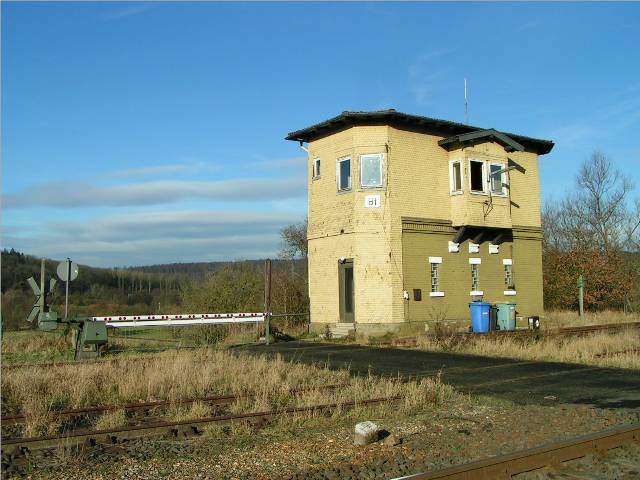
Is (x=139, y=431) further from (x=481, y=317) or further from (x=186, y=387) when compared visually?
(x=481, y=317)

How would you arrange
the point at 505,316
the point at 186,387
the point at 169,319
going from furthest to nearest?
the point at 505,316
the point at 169,319
the point at 186,387

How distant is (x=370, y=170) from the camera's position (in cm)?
2448

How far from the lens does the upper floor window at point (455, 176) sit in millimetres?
26266

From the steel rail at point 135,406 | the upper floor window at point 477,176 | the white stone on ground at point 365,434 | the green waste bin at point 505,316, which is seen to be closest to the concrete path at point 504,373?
the steel rail at point 135,406

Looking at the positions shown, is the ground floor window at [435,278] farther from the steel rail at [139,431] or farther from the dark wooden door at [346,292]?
the steel rail at [139,431]

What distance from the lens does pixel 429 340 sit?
20.3 m

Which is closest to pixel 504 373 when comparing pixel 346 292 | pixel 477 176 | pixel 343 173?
pixel 346 292

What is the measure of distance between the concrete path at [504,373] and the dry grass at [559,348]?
699mm

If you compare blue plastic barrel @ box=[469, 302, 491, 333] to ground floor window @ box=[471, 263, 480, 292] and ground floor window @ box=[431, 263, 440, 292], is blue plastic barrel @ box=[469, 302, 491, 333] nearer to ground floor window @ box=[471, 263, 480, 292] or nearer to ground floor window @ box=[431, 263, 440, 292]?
ground floor window @ box=[431, 263, 440, 292]

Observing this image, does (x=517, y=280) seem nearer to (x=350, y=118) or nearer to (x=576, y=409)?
(x=350, y=118)

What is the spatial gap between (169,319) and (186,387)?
28.1 feet

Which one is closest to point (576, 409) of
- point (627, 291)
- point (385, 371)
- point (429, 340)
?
point (385, 371)

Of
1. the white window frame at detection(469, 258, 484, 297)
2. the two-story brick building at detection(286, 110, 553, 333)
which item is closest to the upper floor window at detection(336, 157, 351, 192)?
the two-story brick building at detection(286, 110, 553, 333)

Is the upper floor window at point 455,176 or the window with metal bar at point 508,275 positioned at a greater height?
the upper floor window at point 455,176
